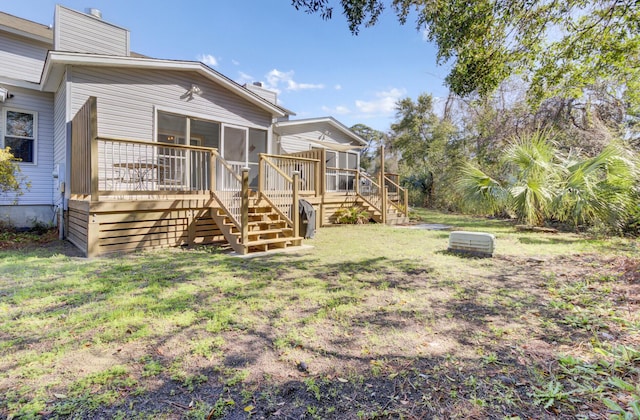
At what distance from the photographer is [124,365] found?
7.75 feet

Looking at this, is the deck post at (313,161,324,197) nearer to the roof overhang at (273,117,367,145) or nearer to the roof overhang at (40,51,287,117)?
the roof overhang at (40,51,287,117)

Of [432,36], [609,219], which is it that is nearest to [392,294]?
[432,36]

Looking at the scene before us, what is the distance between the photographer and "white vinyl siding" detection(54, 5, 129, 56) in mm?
8422

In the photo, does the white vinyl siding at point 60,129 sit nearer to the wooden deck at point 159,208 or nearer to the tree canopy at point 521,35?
the wooden deck at point 159,208

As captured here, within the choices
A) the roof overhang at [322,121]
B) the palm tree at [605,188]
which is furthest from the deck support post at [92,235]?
the palm tree at [605,188]

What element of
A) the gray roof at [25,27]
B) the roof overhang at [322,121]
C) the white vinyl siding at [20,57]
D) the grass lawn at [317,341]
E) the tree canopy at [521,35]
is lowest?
the grass lawn at [317,341]

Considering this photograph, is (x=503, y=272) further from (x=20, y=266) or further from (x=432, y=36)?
(x=20, y=266)

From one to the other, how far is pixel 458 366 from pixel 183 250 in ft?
18.2

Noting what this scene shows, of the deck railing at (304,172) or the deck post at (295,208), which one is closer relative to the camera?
the deck post at (295,208)

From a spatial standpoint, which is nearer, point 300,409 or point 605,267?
point 300,409

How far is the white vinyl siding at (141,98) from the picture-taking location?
738 cm

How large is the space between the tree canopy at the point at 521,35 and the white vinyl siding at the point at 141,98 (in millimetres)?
5398

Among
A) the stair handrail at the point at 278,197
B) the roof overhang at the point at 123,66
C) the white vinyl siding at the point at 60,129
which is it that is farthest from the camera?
the white vinyl siding at the point at 60,129

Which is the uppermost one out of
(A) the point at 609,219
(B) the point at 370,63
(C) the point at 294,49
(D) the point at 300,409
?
(C) the point at 294,49
